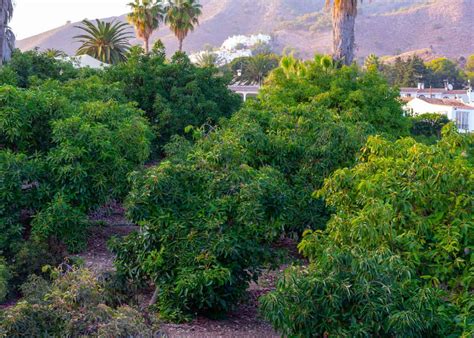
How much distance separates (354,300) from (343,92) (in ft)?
42.7

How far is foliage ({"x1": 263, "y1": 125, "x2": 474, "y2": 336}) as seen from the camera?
20.6 feet

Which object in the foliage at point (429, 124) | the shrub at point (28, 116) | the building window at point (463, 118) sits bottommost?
the building window at point (463, 118)

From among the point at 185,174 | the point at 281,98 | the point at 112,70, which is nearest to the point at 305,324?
the point at 185,174

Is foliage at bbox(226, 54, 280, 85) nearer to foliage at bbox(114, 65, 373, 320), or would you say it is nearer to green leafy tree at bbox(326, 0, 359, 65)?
green leafy tree at bbox(326, 0, 359, 65)

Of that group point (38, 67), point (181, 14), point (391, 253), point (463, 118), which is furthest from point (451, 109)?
point (391, 253)

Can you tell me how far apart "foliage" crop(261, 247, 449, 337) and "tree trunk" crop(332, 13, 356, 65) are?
52.9 feet

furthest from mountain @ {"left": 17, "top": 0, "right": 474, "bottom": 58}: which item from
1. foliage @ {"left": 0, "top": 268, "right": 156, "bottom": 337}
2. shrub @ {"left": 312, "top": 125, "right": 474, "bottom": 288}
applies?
foliage @ {"left": 0, "top": 268, "right": 156, "bottom": 337}

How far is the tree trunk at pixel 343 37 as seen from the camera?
22000 mm

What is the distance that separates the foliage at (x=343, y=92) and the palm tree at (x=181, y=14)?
96.7ft

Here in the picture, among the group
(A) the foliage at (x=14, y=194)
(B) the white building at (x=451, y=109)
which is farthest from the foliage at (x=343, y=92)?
(B) the white building at (x=451, y=109)

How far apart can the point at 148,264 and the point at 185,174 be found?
4.05ft

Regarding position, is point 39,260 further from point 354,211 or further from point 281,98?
point 281,98

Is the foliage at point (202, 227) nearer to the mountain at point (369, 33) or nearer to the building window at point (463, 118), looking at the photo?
the building window at point (463, 118)

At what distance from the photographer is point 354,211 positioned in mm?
7996
